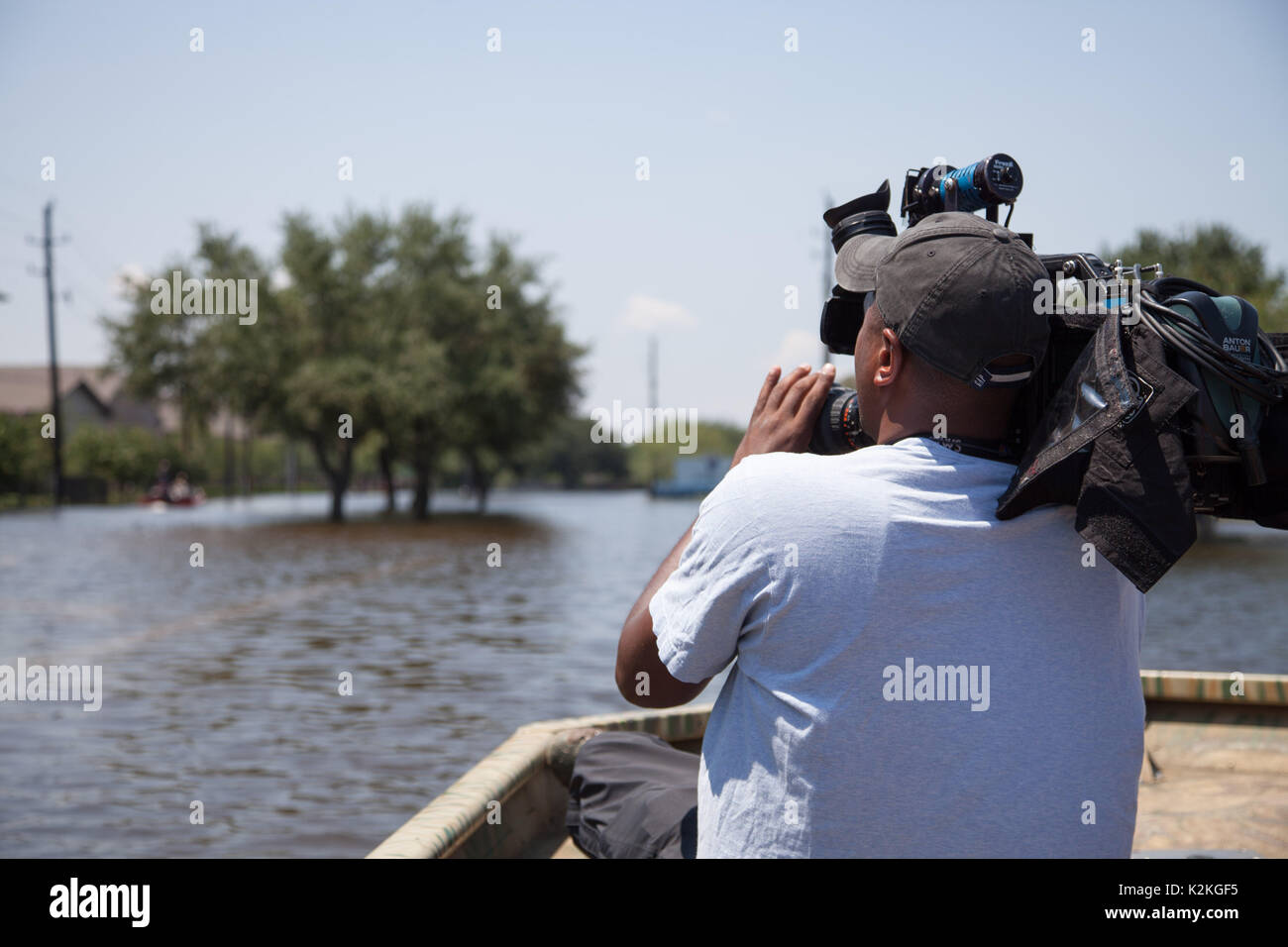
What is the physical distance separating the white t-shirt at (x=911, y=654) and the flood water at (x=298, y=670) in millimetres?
4534

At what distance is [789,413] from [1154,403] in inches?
24.5

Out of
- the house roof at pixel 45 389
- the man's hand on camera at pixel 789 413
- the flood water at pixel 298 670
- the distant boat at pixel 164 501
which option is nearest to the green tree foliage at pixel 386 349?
the distant boat at pixel 164 501

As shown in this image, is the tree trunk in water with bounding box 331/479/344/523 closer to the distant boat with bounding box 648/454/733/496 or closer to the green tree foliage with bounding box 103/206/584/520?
the green tree foliage with bounding box 103/206/584/520

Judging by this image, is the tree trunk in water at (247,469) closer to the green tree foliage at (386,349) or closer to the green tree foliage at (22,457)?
the green tree foliage at (22,457)

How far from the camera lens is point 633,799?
9.02 feet

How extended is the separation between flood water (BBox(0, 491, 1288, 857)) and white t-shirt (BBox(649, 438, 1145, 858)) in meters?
4.53

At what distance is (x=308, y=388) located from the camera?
39812 millimetres

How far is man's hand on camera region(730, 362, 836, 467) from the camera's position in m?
2.01

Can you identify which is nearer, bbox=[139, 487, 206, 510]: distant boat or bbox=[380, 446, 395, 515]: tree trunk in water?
bbox=[380, 446, 395, 515]: tree trunk in water

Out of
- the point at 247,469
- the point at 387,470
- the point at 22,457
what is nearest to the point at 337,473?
the point at 387,470

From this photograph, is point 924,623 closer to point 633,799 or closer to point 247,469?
point 633,799

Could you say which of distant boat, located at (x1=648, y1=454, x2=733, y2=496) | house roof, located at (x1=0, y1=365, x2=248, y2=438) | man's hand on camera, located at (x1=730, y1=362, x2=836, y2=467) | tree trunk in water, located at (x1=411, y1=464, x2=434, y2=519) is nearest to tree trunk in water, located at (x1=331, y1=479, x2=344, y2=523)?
tree trunk in water, located at (x1=411, y1=464, x2=434, y2=519)
